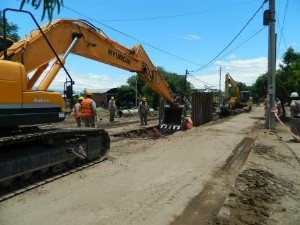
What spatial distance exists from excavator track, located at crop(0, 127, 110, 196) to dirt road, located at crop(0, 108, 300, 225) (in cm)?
38

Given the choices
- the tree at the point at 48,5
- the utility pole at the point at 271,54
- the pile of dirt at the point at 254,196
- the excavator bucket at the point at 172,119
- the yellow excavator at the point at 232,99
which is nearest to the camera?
the tree at the point at 48,5

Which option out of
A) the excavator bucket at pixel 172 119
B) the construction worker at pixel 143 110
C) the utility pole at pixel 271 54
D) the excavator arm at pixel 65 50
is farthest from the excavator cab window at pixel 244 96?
the excavator arm at pixel 65 50

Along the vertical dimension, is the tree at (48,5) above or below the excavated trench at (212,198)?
above

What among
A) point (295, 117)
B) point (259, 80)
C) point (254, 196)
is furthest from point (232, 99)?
point (254, 196)

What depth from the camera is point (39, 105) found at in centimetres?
821

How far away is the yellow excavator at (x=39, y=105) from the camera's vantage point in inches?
299

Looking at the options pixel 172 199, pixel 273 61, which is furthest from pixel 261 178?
pixel 273 61

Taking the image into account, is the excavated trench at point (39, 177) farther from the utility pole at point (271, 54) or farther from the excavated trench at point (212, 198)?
the utility pole at point (271, 54)

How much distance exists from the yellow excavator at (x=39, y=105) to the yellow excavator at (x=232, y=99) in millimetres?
27764

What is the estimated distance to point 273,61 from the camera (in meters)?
19.6

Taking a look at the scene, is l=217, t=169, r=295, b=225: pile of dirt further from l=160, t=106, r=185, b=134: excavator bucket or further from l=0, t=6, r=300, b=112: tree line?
l=160, t=106, r=185, b=134: excavator bucket

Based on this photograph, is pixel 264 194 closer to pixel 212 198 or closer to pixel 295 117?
pixel 212 198

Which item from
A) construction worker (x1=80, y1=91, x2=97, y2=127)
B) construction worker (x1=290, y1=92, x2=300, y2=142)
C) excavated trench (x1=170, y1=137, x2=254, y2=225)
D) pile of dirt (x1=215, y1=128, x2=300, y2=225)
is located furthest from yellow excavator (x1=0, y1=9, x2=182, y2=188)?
construction worker (x1=290, y1=92, x2=300, y2=142)

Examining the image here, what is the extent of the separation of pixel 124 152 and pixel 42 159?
4329 millimetres
